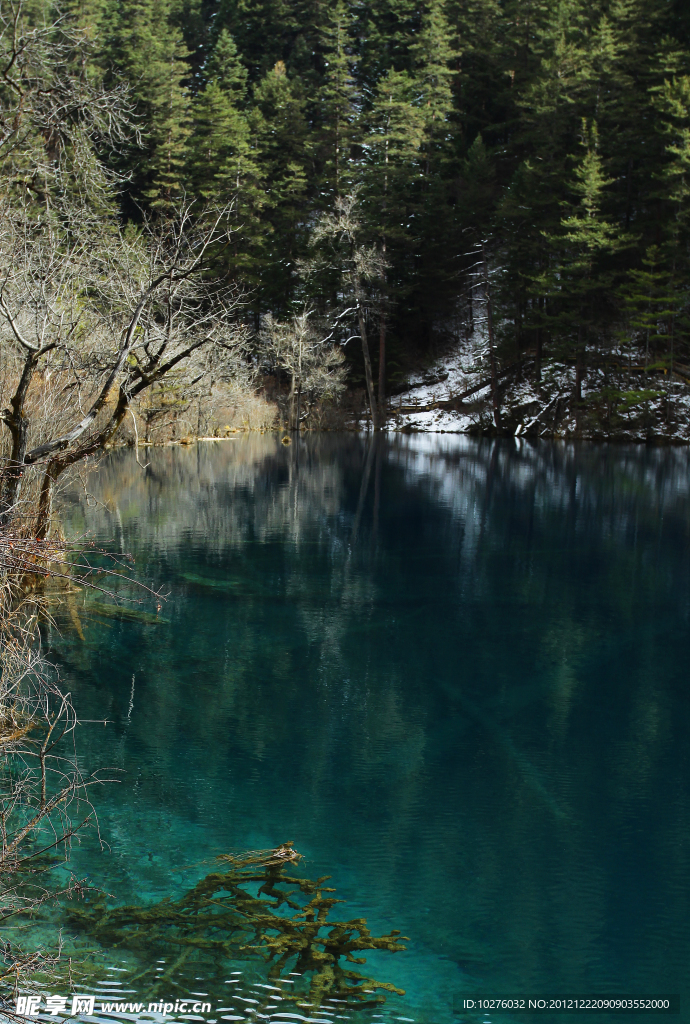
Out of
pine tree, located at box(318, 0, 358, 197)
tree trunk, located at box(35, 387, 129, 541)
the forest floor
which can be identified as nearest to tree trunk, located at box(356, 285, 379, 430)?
the forest floor

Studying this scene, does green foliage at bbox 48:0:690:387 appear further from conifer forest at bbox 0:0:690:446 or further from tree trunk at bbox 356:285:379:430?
tree trunk at bbox 356:285:379:430

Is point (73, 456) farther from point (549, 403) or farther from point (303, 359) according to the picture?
point (303, 359)

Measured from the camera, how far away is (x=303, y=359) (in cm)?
4694

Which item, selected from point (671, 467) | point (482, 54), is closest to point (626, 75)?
point (482, 54)

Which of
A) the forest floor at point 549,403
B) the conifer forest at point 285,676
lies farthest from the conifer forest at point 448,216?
the conifer forest at point 285,676

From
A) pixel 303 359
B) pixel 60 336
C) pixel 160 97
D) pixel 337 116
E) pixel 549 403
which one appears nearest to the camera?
pixel 60 336

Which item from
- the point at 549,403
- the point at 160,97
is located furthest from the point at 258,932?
the point at 160,97

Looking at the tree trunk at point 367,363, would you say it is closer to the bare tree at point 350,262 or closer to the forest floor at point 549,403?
the bare tree at point 350,262

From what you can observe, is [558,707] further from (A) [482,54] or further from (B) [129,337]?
(A) [482,54]

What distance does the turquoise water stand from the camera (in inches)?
198

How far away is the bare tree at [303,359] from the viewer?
152 feet

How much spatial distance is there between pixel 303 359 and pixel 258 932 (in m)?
43.6

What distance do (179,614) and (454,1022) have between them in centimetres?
754

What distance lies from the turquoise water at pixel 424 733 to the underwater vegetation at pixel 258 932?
0.50 feet
